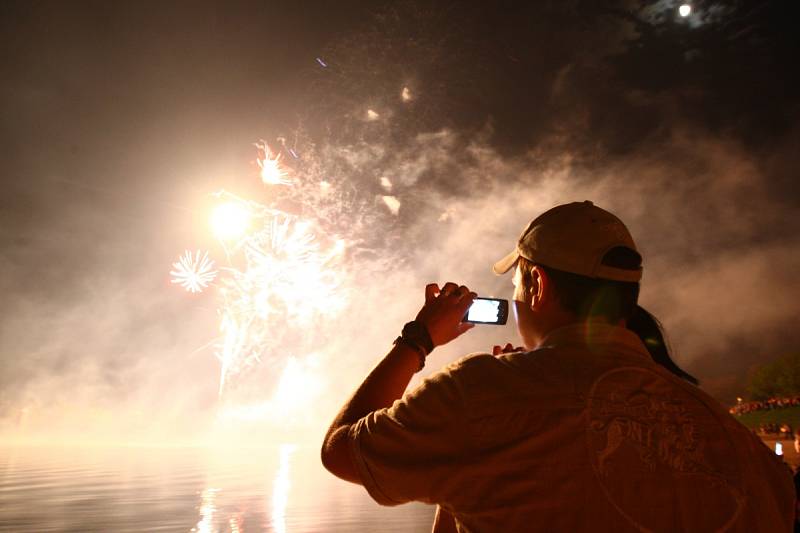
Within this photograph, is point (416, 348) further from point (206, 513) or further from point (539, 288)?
point (206, 513)

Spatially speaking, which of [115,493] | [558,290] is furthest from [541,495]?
[115,493]

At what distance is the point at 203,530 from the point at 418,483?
61.9 feet

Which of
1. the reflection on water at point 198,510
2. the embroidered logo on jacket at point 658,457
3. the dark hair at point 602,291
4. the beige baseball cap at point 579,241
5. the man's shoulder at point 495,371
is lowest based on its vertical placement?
the reflection on water at point 198,510

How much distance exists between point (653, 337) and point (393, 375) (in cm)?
107

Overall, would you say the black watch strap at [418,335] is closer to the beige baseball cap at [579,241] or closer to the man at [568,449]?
the man at [568,449]

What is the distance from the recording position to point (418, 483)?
1295mm

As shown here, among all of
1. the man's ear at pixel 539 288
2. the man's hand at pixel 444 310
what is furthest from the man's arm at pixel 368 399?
the man's ear at pixel 539 288

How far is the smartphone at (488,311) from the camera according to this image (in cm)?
228

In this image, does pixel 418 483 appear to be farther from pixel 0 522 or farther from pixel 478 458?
pixel 0 522

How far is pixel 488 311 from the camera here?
7.71 ft

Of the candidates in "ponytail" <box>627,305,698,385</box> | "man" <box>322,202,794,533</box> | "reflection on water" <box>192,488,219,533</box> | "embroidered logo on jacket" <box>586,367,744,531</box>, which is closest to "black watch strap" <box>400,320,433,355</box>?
"man" <box>322,202,794,533</box>

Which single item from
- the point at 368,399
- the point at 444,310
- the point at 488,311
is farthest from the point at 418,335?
the point at 488,311

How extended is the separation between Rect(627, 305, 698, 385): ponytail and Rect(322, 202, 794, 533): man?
1.52 ft

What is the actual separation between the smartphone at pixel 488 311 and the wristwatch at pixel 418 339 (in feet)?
1.76
